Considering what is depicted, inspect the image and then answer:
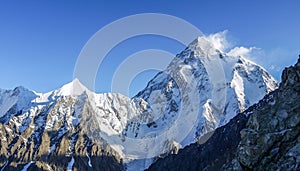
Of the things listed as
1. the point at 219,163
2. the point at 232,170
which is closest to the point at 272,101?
the point at 232,170

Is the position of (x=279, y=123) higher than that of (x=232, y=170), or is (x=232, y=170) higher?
(x=279, y=123)

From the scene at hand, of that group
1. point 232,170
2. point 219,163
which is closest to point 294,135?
point 232,170

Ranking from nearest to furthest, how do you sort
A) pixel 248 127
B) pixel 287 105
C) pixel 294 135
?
pixel 294 135
pixel 287 105
pixel 248 127

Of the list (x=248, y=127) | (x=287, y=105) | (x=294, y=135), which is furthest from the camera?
(x=248, y=127)

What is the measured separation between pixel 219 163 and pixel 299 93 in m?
154

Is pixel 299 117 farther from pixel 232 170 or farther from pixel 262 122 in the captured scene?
pixel 232 170

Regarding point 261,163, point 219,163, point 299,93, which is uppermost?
point 219,163

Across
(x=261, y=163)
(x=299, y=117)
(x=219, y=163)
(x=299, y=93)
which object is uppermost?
(x=219, y=163)

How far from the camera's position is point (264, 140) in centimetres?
3009

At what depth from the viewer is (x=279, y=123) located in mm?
30500

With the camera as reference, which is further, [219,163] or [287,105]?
[219,163]

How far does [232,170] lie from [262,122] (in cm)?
439

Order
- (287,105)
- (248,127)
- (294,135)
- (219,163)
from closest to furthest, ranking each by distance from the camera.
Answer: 1. (294,135)
2. (287,105)
3. (248,127)
4. (219,163)

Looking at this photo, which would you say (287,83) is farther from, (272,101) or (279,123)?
(279,123)
